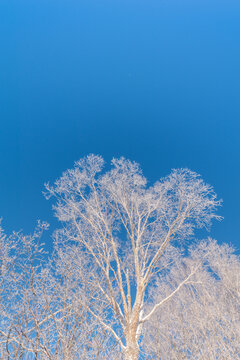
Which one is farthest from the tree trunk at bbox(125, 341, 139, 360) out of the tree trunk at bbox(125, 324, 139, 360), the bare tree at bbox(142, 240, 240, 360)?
the bare tree at bbox(142, 240, 240, 360)

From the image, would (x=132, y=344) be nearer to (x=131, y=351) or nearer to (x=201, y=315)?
(x=131, y=351)

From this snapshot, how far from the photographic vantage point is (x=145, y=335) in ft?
31.4

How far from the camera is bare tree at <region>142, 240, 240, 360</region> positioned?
6715 mm

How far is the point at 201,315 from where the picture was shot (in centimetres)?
780

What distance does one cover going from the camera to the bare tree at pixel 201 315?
22.0ft

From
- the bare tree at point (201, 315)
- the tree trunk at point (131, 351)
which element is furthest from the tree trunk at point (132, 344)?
the bare tree at point (201, 315)

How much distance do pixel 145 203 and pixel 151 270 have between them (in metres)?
2.45

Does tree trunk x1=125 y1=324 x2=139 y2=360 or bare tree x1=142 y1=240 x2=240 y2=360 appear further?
bare tree x1=142 y1=240 x2=240 y2=360

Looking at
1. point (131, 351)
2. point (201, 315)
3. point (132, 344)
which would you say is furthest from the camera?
point (201, 315)

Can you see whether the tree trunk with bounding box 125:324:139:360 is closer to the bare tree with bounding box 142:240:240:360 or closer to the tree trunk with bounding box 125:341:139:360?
the tree trunk with bounding box 125:341:139:360

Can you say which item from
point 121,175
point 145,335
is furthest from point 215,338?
point 121,175

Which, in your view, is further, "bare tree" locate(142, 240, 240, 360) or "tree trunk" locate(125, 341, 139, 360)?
"bare tree" locate(142, 240, 240, 360)

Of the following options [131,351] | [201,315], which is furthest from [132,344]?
[201,315]

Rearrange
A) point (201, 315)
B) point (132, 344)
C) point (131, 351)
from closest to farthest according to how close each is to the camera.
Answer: point (131, 351)
point (132, 344)
point (201, 315)
